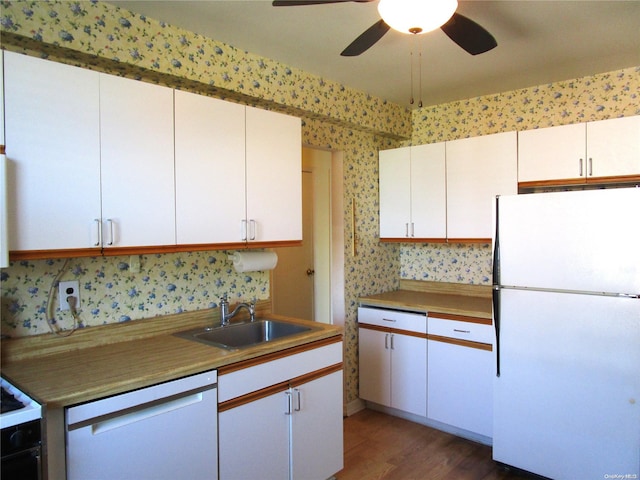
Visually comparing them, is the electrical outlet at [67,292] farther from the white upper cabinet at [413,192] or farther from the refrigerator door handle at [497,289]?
the white upper cabinet at [413,192]

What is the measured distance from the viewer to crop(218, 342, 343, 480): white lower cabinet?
76.0 inches

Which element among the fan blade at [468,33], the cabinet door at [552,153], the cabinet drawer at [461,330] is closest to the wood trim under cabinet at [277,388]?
the cabinet drawer at [461,330]

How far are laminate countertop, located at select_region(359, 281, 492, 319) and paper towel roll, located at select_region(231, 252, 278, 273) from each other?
3.74ft

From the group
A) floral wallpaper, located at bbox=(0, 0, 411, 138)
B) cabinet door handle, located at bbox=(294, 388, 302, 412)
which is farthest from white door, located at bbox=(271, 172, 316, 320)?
cabinet door handle, located at bbox=(294, 388, 302, 412)

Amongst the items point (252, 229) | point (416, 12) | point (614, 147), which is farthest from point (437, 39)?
point (252, 229)

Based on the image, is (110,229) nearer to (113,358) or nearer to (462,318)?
(113,358)

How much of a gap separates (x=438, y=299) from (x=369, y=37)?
2.18m

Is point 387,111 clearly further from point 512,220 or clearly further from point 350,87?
point 512,220

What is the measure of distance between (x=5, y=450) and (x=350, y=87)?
2.97 m

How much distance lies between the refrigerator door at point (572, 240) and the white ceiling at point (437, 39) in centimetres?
90

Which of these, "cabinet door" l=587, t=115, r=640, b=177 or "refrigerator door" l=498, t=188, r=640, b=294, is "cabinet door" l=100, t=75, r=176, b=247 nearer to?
"refrigerator door" l=498, t=188, r=640, b=294

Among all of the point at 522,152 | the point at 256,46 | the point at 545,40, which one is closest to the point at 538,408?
the point at 522,152

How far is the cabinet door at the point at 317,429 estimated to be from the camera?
7.25 feet

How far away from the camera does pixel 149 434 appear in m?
1.65
